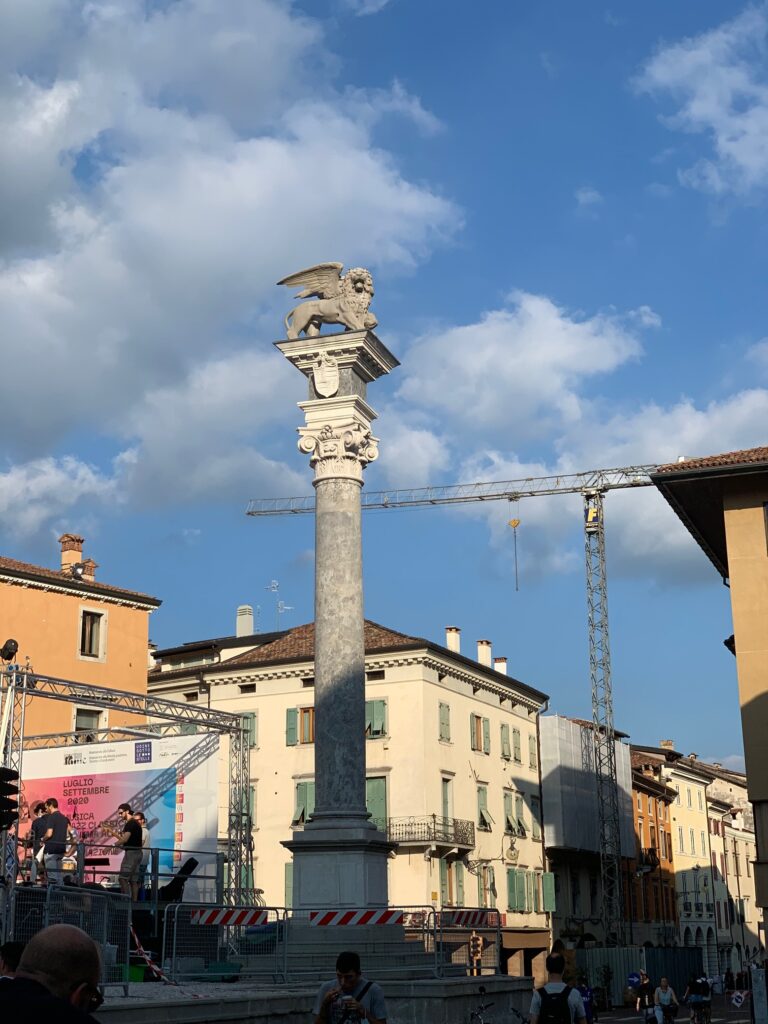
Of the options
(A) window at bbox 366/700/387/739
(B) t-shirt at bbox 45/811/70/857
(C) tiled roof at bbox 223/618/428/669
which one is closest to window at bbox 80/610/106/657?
(C) tiled roof at bbox 223/618/428/669

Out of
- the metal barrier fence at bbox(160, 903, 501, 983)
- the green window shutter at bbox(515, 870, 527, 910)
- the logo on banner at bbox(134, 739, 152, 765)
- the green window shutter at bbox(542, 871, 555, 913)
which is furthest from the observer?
Answer: the green window shutter at bbox(542, 871, 555, 913)

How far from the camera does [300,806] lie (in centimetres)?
4766

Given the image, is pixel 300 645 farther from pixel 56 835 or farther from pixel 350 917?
pixel 350 917

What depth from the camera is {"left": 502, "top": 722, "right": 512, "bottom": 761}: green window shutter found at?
2164 inches

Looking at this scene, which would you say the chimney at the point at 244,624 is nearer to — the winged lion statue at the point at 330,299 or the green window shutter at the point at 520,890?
the green window shutter at the point at 520,890

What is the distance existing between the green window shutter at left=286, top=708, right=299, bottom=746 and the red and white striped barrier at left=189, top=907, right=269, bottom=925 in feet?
108

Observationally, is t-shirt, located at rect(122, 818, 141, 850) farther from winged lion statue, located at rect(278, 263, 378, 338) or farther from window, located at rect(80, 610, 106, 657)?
window, located at rect(80, 610, 106, 657)

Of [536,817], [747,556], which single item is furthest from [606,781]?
[747,556]

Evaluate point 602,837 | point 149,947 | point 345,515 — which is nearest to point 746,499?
point 345,515

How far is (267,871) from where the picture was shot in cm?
4894

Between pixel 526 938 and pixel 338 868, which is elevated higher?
pixel 338 868

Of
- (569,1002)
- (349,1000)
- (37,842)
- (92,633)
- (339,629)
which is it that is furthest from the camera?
(92,633)

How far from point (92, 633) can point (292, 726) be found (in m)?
9.77

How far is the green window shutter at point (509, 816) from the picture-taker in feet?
175
